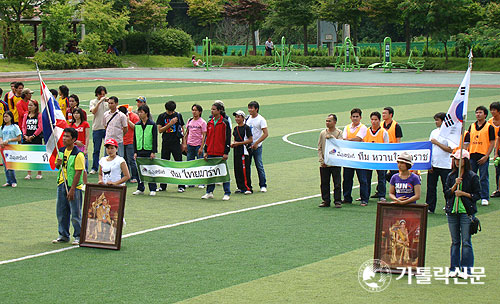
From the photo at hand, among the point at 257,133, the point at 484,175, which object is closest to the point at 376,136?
the point at 484,175

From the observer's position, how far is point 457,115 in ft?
37.6

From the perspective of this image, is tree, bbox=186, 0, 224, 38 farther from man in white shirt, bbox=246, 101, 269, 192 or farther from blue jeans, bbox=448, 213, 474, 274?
blue jeans, bbox=448, 213, 474, 274

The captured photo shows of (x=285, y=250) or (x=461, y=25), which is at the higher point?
(x=461, y=25)

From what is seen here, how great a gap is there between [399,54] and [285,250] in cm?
5816

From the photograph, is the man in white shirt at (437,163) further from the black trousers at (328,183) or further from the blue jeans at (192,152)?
the blue jeans at (192,152)

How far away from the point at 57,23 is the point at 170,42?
12140 millimetres

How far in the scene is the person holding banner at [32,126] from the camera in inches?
750

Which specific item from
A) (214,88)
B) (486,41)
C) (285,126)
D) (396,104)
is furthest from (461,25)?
(285,126)

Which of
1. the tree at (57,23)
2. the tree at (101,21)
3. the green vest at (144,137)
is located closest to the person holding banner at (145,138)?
the green vest at (144,137)

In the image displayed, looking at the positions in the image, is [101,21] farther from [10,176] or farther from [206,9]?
[10,176]

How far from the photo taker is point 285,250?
12414 mm

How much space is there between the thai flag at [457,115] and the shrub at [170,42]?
64237 mm

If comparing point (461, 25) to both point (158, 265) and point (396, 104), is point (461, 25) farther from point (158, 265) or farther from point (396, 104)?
point (158, 265)

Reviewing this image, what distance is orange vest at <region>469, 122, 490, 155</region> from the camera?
52.3ft
